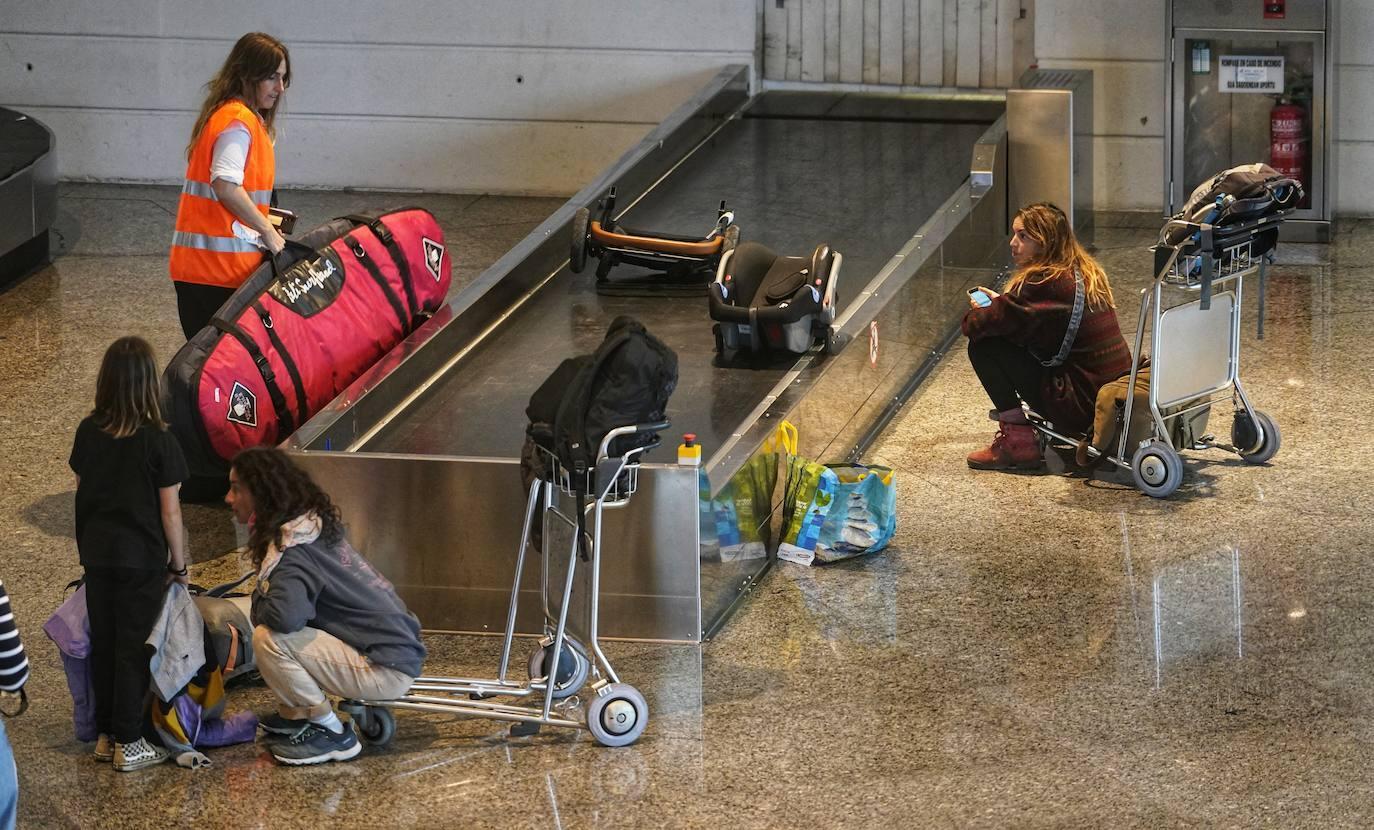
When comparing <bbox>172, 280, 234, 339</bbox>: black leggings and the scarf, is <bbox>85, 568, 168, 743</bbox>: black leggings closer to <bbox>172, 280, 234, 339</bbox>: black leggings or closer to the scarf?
the scarf

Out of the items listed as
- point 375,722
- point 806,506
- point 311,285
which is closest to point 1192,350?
point 806,506

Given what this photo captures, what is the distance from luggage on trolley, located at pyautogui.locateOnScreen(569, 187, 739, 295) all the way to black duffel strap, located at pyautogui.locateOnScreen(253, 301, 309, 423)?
1.85m

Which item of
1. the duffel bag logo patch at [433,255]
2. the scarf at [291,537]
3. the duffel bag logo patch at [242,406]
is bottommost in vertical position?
the scarf at [291,537]

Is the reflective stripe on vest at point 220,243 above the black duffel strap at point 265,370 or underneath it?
above

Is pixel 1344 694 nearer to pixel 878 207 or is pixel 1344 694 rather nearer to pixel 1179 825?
pixel 1179 825

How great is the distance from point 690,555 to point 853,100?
5.75 metres

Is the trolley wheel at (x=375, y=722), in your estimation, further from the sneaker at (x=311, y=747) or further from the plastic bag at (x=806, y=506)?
the plastic bag at (x=806, y=506)

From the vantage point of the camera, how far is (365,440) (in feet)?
20.9

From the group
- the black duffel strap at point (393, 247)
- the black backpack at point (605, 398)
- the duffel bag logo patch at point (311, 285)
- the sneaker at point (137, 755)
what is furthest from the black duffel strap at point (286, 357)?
the black backpack at point (605, 398)

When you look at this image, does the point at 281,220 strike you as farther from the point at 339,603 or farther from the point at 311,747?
the point at 311,747

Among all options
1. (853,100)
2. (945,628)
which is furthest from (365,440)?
(853,100)

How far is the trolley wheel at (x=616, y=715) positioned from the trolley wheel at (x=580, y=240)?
3542 mm

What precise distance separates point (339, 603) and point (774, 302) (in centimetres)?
272

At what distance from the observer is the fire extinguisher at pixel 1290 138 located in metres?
9.75
